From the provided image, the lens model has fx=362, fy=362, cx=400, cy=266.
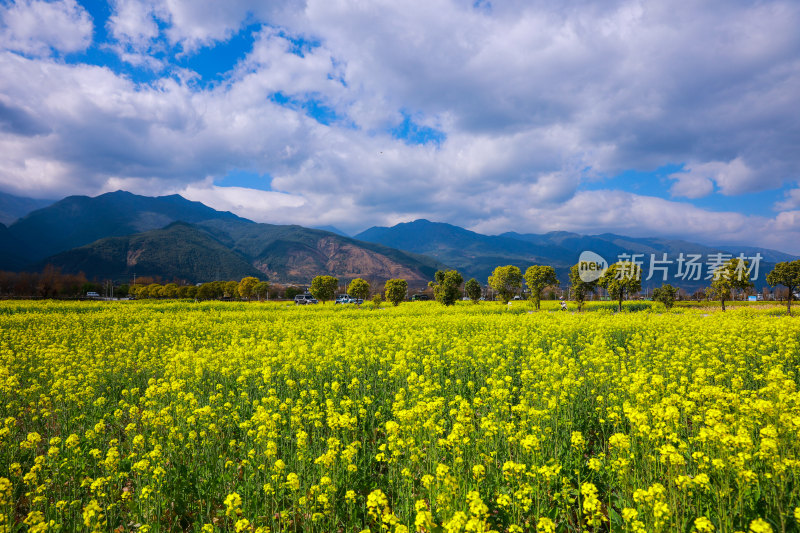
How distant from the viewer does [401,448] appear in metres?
5.96

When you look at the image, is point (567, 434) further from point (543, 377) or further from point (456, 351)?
point (456, 351)

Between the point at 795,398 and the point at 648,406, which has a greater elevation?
the point at 795,398

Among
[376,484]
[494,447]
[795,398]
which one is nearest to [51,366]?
[376,484]

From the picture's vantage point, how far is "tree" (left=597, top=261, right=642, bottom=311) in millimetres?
38750

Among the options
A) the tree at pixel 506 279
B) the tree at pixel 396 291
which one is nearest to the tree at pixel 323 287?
the tree at pixel 396 291

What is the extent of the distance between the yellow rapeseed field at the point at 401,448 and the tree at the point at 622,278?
2754 cm

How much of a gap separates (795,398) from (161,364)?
54.0 feet

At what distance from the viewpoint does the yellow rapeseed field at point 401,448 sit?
4.49 meters

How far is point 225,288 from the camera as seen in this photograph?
89.1 metres

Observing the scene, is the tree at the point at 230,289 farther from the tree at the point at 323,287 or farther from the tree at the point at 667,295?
the tree at the point at 667,295

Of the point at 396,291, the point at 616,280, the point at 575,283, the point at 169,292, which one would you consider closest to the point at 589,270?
the point at 575,283

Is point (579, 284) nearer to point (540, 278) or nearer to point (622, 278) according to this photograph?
point (622, 278)

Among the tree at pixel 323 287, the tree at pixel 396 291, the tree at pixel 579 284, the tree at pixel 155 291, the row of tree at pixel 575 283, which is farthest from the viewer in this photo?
the tree at pixel 155 291

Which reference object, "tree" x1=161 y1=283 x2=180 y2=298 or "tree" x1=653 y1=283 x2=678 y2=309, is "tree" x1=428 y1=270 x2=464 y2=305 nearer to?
"tree" x1=653 y1=283 x2=678 y2=309
